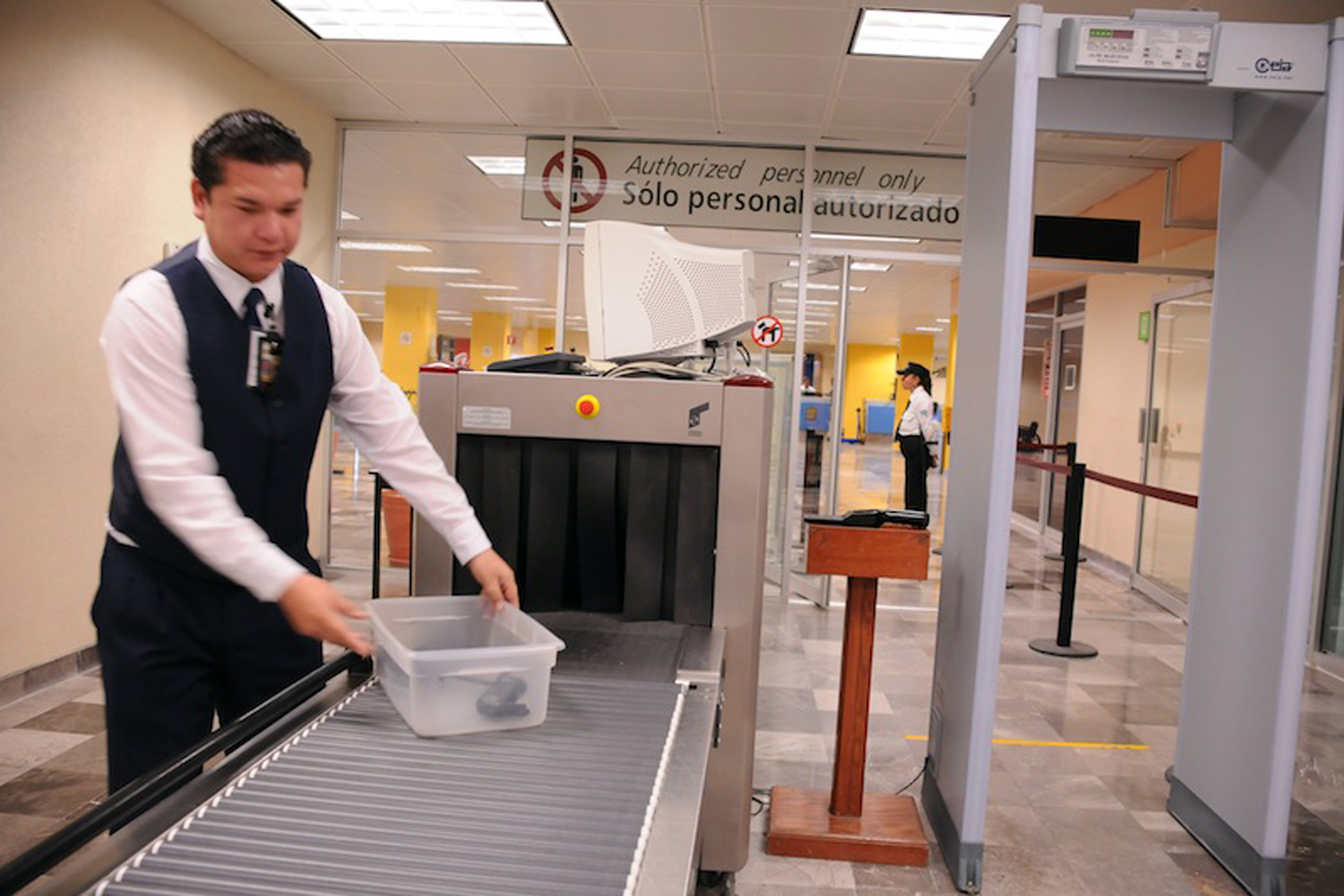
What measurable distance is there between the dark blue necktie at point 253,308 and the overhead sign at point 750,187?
470cm

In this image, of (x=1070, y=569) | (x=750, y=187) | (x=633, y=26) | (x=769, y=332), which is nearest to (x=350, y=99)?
(x=633, y=26)

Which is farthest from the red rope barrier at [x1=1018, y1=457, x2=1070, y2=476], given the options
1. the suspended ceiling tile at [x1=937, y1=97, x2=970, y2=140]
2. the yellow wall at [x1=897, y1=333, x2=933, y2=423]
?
the yellow wall at [x1=897, y1=333, x2=933, y2=423]

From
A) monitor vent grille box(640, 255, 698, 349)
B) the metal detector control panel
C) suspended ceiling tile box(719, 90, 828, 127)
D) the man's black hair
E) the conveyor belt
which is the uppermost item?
suspended ceiling tile box(719, 90, 828, 127)

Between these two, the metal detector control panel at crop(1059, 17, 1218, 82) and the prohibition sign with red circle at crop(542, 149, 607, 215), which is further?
the prohibition sign with red circle at crop(542, 149, 607, 215)

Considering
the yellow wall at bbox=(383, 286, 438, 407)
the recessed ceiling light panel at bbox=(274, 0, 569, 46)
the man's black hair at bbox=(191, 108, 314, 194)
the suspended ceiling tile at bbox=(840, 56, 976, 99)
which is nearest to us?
the man's black hair at bbox=(191, 108, 314, 194)

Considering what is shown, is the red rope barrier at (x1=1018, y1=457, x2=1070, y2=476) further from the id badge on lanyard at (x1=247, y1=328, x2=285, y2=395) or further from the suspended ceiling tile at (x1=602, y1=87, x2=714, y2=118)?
the id badge on lanyard at (x1=247, y1=328, x2=285, y2=395)

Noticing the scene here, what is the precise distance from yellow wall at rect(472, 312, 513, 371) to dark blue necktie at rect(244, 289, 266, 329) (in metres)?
20.5

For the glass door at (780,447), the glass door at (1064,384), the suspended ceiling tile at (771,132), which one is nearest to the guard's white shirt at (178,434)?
the suspended ceiling tile at (771,132)

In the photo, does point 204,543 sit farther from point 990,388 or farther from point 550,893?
point 990,388

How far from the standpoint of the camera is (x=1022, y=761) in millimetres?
3494

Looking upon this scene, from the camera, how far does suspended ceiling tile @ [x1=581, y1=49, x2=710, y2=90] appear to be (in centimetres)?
470

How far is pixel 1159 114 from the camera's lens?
2713 millimetres

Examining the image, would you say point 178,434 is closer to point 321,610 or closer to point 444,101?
point 321,610

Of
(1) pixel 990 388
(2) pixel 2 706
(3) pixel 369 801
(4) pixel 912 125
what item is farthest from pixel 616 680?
(4) pixel 912 125
